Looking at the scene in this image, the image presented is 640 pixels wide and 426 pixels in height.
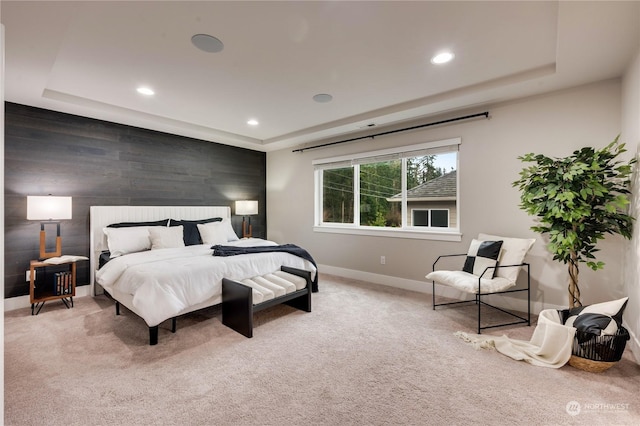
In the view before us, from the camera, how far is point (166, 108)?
3787mm

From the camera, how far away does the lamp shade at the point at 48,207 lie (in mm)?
3201

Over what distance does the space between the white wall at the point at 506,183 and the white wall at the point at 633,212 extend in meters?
0.25

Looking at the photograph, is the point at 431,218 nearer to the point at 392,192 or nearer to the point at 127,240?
the point at 392,192

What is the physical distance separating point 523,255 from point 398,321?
1467 millimetres

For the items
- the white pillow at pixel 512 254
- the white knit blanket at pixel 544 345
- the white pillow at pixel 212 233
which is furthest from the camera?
the white pillow at pixel 212 233

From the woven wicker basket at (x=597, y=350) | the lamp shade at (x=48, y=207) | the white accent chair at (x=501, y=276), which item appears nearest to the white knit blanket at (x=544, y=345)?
the woven wicker basket at (x=597, y=350)

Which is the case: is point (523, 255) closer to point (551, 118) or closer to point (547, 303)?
point (547, 303)

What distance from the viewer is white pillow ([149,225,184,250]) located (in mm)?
3850

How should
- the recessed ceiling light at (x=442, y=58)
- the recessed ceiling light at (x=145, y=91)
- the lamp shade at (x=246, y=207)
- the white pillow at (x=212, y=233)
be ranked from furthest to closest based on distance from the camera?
the lamp shade at (x=246, y=207) < the white pillow at (x=212, y=233) < the recessed ceiling light at (x=145, y=91) < the recessed ceiling light at (x=442, y=58)

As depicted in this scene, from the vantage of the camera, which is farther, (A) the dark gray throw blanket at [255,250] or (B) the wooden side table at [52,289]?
(A) the dark gray throw blanket at [255,250]

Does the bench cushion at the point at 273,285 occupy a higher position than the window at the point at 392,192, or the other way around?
the window at the point at 392,192

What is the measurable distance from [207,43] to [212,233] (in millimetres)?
2843

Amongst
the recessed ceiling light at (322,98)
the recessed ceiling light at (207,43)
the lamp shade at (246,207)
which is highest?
the recessed ceiling light at (322,98)

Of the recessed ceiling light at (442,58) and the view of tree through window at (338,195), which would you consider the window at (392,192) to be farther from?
the recessed ceiling light at (442,58)
